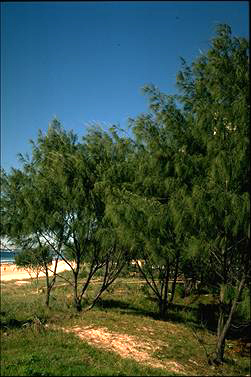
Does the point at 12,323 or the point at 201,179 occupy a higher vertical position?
the point at 201,179

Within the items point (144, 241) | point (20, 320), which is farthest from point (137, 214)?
point (20, 320)

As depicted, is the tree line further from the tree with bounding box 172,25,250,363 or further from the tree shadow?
the tree shadow

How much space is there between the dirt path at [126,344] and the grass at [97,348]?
0.20 meters

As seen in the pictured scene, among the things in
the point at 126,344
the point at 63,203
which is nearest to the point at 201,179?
the point at 126,344

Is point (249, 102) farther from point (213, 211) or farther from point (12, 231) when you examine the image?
point (12, 231)

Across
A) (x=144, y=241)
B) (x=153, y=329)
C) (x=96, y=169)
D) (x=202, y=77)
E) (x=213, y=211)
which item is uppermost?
(x=202, y=77)

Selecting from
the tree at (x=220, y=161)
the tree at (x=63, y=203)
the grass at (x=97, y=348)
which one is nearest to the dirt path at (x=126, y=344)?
the grass at (x=97, y=348)

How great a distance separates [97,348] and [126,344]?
3.97 ft

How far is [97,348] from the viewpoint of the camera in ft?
40.8

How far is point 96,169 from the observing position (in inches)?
741

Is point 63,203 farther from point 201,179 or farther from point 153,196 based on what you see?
point 201,179

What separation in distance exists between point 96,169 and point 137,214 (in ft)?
Result: 24.1

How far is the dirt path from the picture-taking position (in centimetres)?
→ 1159

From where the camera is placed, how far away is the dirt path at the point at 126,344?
38.0 ft
